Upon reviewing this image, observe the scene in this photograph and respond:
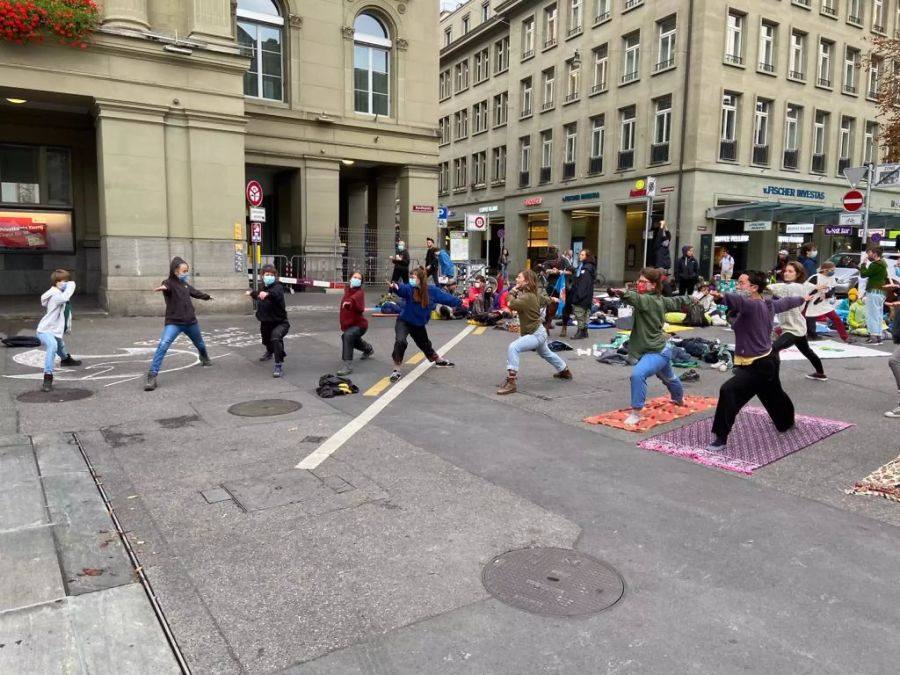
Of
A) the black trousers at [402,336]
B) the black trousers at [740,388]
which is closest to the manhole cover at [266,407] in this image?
the black trousers at [402,336]

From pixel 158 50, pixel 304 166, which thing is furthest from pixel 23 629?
pixel 304 166

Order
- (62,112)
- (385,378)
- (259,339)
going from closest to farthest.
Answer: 1. (385,378)
2. (259,339)
3. (62,112)

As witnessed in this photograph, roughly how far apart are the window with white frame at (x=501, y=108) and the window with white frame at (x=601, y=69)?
8610 millimetres

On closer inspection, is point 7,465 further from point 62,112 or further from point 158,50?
point 62,112

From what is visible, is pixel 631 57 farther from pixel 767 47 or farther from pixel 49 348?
pixel 49 348

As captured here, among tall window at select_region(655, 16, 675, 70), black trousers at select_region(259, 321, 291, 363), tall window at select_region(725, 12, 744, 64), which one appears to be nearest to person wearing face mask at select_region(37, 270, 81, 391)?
black trousers at select_region(259, 321, 291, 363)

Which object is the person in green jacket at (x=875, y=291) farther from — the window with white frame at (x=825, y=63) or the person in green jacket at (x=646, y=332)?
the window with white frame at (x=825, y=63)

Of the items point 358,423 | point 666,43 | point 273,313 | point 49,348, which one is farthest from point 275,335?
point 666,43

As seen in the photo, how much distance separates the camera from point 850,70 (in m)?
36.3

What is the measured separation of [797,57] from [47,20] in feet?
113

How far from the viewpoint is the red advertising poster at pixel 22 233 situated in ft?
59.0

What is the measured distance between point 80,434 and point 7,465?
974mm

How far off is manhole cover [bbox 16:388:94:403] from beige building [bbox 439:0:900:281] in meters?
25.8

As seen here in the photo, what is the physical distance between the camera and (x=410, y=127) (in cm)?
2380
